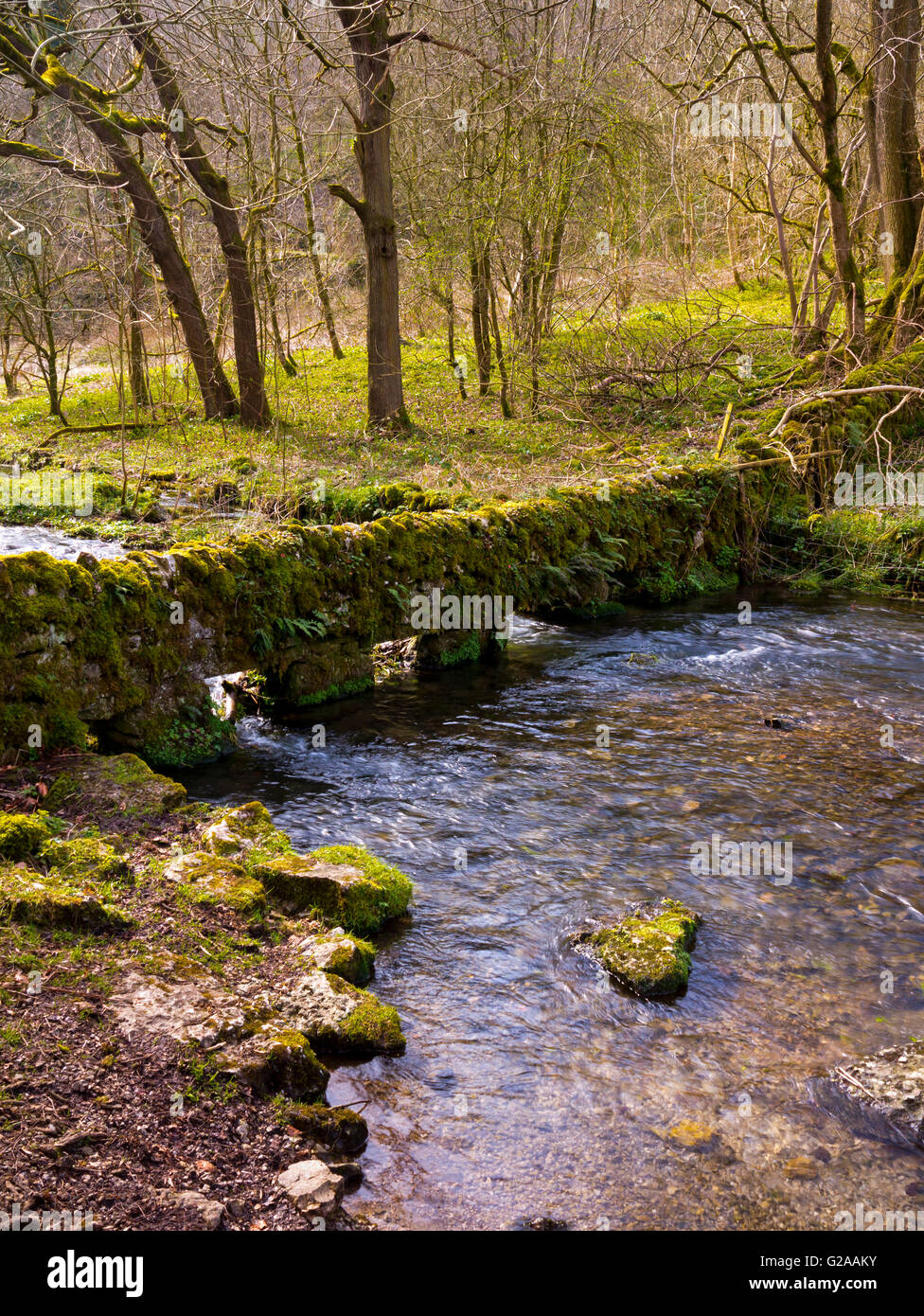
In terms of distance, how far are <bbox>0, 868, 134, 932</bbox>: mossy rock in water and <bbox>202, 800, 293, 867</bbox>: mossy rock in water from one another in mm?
956

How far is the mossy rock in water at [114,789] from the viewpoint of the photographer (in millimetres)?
5594

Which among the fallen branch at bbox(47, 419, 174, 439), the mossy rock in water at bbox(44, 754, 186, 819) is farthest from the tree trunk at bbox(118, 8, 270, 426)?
the mossy rock in water at bbox(44, 754, 186, 819)

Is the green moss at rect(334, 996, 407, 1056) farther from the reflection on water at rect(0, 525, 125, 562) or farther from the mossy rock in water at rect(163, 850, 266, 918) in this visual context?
the reflection on water at rect(0, 525, 125, 562)

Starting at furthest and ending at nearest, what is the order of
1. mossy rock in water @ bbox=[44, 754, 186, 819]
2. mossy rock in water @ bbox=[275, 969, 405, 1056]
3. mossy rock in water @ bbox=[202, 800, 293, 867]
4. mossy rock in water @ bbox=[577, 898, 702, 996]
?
mossy rock in water @ bbox=[44, 754, 186, 819], mossy rock in water @ bbox=[202, 800, 293, 867], mossy rock in water @ bbox=[577, 898, 702, 996], mossy rock in water @ bbox=[275, 969, 405, 1056]

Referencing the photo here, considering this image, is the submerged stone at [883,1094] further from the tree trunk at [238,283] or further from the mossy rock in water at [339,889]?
the tree trunk at [238,283]

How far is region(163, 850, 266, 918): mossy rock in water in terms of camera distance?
A: 4773 mm

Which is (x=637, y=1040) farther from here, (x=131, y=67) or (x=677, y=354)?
(x=131, y=67)

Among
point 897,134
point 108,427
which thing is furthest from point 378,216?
point 897,134

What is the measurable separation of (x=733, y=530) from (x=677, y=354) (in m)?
5.21

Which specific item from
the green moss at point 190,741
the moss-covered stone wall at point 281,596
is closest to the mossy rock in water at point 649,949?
the green moss at point 190,741

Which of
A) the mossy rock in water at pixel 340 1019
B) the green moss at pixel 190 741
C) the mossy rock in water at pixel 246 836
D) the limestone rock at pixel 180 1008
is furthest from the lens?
the green moss at pixel 190 741

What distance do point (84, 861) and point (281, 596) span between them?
3533mm

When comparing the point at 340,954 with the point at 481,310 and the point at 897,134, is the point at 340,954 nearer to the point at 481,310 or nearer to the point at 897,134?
the point at 897,134

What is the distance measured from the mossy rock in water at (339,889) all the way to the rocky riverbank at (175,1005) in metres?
0.01
